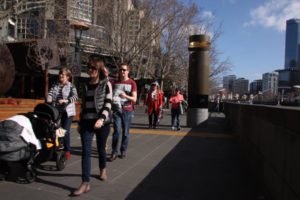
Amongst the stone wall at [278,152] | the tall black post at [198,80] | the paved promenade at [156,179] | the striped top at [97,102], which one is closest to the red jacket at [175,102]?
the tall black post at [198,80]

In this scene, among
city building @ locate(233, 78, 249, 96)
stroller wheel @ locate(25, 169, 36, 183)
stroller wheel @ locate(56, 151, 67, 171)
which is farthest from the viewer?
city building @ locate(233, 78, 249, 96)

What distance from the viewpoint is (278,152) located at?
529cm

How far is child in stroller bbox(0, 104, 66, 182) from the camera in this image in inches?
249

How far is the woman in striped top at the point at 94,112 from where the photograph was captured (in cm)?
616

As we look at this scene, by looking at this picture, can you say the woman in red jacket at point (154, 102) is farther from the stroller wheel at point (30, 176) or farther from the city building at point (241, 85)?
the city building at point (241, 85)

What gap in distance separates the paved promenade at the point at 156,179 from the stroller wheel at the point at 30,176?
65mm

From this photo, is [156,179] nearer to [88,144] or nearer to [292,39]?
[88,144]

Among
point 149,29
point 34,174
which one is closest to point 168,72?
point 149,29

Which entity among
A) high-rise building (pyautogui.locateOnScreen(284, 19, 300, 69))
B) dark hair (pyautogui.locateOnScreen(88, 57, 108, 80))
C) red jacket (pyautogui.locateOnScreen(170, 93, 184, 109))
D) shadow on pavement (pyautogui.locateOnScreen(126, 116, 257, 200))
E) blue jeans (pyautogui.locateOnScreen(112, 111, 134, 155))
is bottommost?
shadow on pavement (pyautogui.locateOnScreen(126, 116, 257, 200))

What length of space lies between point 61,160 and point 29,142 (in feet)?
4.02

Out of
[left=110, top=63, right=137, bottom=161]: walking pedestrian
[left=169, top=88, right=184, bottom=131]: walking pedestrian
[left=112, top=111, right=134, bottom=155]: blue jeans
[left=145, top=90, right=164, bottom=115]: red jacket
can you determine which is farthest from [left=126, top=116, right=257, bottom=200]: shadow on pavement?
[left=145, top=90, right=164, bottom=115]: red jacket

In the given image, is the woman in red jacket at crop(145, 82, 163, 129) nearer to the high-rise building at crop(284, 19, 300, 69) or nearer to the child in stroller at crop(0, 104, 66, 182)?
the child in stroller at crop(0, 104, 66, 182)

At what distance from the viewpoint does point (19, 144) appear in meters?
6.33

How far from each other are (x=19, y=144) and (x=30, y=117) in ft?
1.98
